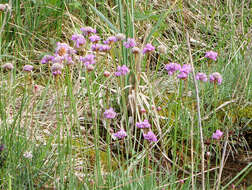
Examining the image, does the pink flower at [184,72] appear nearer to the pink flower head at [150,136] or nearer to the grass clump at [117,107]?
the grass clump at [117,107]

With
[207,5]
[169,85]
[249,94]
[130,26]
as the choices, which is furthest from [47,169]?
[207,5]

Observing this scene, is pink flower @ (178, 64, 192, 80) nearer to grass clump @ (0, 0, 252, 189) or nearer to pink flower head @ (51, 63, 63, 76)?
grass clump @ (0, 0, 252, 189)

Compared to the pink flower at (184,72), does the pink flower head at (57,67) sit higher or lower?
A: higher

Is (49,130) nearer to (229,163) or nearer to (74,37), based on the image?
(74,37)

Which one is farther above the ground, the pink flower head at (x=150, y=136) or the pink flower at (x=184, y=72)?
the pink flower at (x=184, y=72)

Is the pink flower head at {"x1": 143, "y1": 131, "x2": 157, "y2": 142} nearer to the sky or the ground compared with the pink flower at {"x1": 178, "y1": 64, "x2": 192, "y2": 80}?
nearer to the ground

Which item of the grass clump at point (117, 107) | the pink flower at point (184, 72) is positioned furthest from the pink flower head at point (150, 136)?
the pink flower at point (184, 72)

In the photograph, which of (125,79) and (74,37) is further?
(125,79)

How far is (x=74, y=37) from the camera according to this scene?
1.42 m

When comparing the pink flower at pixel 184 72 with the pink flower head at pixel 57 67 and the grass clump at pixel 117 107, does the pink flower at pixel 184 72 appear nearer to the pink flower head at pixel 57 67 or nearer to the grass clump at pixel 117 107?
the grass clump at pixel 117 107

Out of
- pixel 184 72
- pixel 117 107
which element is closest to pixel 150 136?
pixel 184 72

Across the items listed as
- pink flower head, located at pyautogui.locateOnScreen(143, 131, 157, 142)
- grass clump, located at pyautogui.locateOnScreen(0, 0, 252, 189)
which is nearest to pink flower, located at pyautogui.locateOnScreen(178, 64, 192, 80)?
grass clump, located at pyautogui.locateOnScreen(0, 0, 252, 189)

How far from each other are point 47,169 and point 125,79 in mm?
710

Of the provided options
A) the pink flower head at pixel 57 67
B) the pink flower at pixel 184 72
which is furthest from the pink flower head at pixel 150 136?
the pink flower head at pixel 57 67
